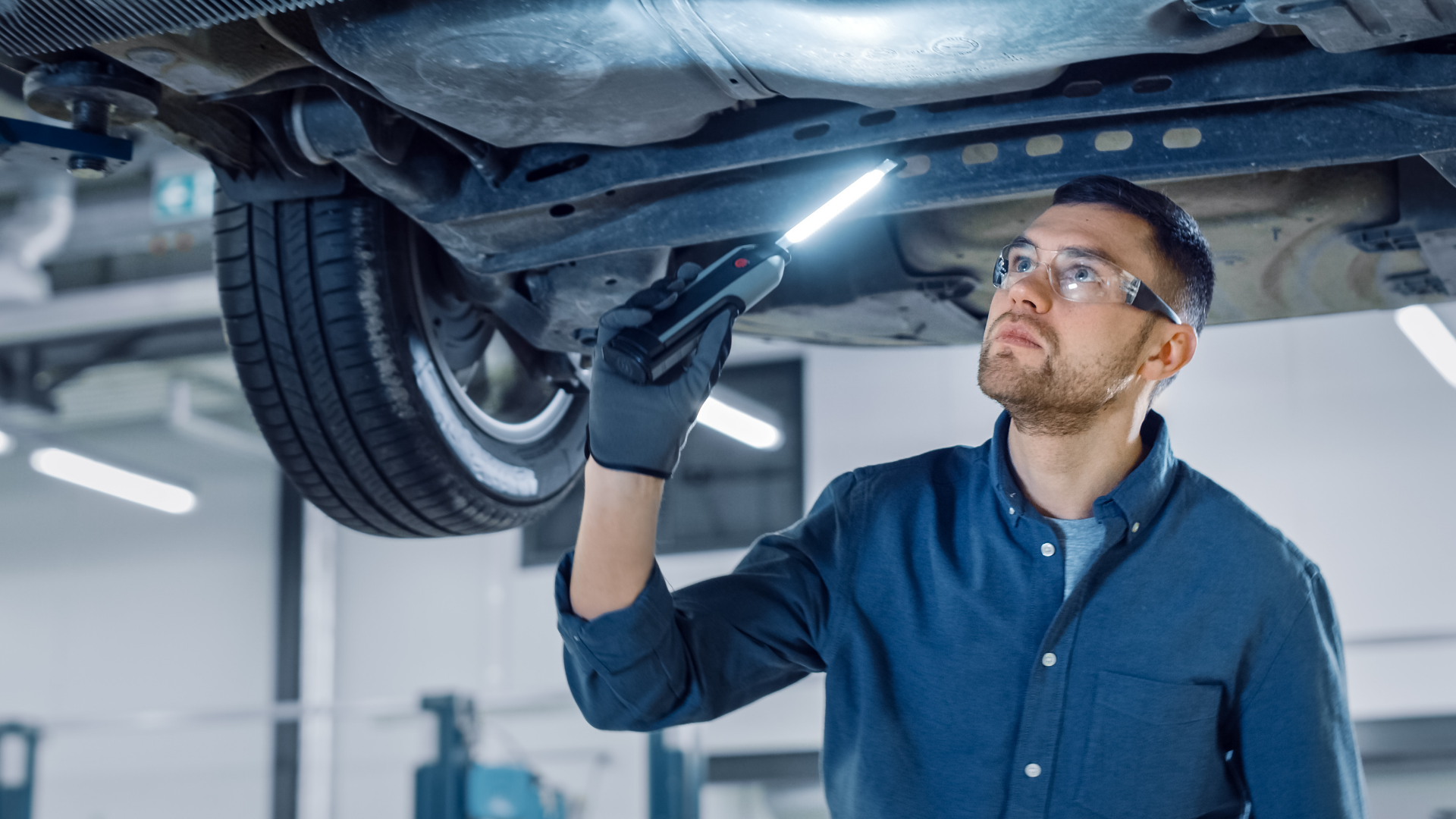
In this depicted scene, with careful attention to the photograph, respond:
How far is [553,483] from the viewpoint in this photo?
7.40 feet

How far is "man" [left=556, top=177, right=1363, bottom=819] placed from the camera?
3.97ft

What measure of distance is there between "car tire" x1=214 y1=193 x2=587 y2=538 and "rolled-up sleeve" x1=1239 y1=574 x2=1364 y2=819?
3.87 feet

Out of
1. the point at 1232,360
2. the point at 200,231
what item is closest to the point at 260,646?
the point at 200,231

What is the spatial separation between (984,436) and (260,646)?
5344 mm

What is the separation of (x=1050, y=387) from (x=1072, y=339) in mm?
62

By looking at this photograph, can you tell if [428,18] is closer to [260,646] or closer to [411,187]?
[411,187]

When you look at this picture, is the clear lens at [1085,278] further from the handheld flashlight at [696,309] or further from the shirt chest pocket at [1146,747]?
the shirt chest pocket at [1146,747]

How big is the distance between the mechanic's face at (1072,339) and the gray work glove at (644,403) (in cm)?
31

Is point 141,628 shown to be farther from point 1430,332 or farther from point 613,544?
point 613,544

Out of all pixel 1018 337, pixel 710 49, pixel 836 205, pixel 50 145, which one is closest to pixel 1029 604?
pixel 1018 337

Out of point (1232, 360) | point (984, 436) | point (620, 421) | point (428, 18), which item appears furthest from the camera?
point (984, 436)

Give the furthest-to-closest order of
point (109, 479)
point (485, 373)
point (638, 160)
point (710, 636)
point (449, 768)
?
point (109, 479) → point (449, 768) → point (485, 373) → point (638, 160) → point (710, 636)

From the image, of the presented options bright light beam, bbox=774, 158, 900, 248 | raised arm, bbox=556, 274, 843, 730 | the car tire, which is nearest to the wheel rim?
the car tire

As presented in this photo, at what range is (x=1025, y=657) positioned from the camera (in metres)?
1.28
